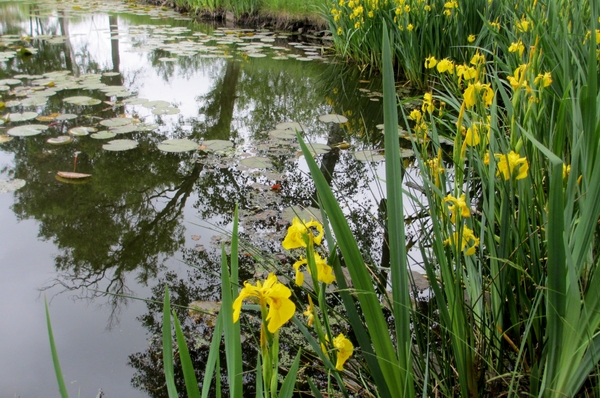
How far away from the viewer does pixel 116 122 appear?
3078 mm

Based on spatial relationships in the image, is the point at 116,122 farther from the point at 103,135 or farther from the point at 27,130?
the point at 27,130

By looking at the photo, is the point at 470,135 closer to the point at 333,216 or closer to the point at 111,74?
the point at 333,216

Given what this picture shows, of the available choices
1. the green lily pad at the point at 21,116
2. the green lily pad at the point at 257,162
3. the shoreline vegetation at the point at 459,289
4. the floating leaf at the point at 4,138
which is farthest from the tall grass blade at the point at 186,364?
the green lily pad at the point at 21,116

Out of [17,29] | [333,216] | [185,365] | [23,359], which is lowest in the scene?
[23,359]

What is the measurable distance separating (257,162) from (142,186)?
25.0 inches

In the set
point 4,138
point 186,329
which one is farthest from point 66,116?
point 186,329

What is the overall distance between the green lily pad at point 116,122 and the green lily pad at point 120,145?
1.22 feet

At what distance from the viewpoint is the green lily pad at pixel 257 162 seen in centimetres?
248

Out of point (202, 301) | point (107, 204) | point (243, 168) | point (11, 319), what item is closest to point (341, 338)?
point (202, 301)

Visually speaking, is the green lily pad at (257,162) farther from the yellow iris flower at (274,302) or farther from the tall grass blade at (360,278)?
the yellow iris flower at (274,302)

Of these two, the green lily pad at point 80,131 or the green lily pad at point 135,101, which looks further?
the green lily pad at point 135,101

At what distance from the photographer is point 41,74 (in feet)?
14.3

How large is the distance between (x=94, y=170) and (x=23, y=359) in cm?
132

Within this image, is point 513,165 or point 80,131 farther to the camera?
point 80,131
